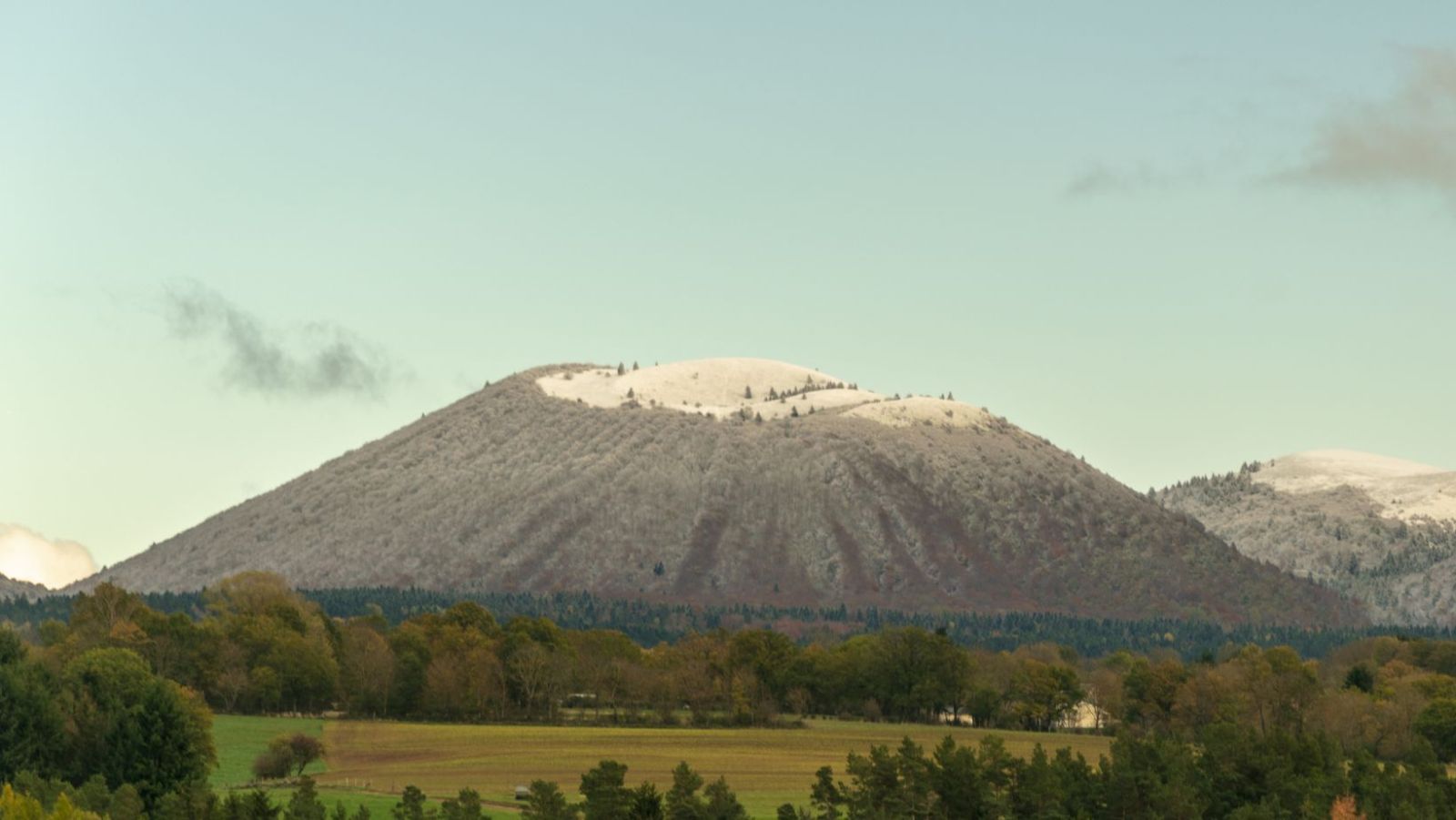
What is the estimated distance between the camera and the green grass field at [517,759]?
149 meters

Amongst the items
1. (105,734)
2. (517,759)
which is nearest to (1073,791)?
(517,759)

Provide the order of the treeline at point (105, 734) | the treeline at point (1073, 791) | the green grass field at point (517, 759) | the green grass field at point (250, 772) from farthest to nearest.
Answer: the green grass field at point (517, 759) < the treeline at point (105, 734) < the green grass field at point (250, 772) < the treeline at point (1073, 791)

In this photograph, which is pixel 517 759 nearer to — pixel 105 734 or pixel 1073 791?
pixel 105 734

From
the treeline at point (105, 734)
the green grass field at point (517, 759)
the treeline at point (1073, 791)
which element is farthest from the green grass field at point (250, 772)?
the treeline at point (1073, 791)

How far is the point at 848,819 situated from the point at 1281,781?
96.0 feet

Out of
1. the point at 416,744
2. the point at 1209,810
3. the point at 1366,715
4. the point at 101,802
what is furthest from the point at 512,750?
the point at 1366,715

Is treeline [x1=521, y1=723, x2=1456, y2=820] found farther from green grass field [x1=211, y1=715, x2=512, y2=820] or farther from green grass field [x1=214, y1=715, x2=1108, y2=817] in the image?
green grass field [x1=211, y1=715, x2=512, y2=820]

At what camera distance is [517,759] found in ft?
564

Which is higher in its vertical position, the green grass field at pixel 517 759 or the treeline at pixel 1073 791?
the green grass field at pixel 517 759

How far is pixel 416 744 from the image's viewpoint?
601 feet

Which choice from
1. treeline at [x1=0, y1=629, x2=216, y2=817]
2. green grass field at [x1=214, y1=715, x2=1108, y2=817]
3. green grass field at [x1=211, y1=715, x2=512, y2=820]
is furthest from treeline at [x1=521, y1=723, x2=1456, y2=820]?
treeline at [x1=0, y1=629, x2=216, y2=817]

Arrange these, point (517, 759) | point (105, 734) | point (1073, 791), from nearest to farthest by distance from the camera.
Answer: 1. point (1073, 791)
2. point (105, 734)
3. point (517, 759)

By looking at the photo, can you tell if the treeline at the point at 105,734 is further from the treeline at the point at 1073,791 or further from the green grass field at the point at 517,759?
the treeline at the point at 1073,791

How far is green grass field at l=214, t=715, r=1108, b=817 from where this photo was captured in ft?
489
